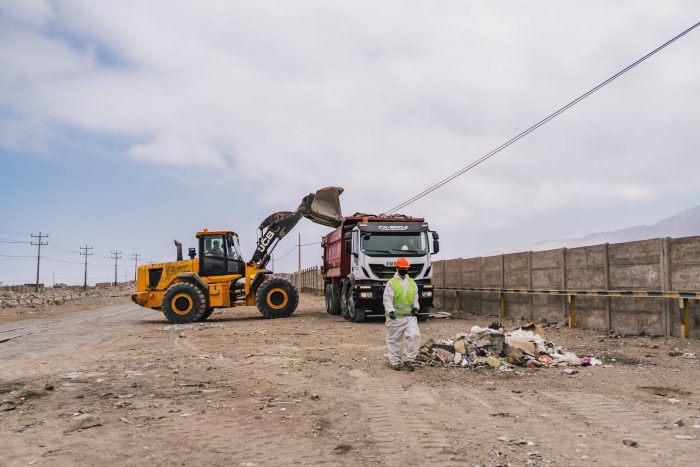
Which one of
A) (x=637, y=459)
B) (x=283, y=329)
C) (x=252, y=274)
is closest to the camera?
(x=637, y=459)

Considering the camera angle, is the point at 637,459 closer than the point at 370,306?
Yes

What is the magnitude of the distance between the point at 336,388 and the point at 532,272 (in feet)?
38.1

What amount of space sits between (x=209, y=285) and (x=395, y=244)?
6.22 m

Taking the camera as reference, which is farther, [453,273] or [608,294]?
[453,273]

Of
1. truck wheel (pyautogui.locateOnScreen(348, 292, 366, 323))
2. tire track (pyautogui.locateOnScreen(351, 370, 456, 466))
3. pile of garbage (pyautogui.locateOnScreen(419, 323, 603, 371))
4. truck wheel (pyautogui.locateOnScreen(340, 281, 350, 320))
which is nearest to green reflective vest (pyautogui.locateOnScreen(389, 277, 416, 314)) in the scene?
pile of garbage (pyautogui.locateOnScreen(419, 323, 603, 371))

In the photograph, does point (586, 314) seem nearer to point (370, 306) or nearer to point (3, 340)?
point (370, 306)

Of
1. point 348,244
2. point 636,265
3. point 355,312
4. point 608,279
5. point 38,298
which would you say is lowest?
point 38,298

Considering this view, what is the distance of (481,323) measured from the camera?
1831 centimetres

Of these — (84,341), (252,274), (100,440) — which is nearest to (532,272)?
(252,274)

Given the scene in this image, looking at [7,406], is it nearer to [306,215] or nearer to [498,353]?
[498,353]

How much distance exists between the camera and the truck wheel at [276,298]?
19250 millimetres

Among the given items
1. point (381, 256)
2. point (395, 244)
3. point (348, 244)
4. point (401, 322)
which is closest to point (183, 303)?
point (348, 244)

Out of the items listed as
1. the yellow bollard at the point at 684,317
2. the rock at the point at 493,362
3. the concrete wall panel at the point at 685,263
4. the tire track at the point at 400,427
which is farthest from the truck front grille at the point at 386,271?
the tire track at the point at 400,427

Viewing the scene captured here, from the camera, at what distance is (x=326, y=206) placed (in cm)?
2127
